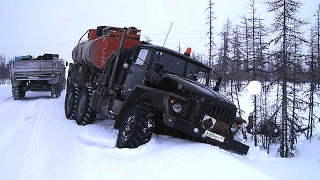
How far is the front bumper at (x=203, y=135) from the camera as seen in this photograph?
20.0ft

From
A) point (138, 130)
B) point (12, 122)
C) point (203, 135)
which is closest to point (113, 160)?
point (138, 130)

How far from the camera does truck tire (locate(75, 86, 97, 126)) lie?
975cm

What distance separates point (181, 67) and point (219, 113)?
6.39 ft

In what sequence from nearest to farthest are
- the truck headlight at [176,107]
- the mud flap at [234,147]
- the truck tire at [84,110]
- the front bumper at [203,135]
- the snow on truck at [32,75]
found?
the front bumper at [203,135] < the truck headlight at [176,107] < the mud flap at [234,147] < the truck tire at [84,110] < the snow on truck at [32,75]

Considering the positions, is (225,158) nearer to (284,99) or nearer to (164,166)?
(164,166)

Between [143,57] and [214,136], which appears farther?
[143,57]

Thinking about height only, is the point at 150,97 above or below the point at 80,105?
above

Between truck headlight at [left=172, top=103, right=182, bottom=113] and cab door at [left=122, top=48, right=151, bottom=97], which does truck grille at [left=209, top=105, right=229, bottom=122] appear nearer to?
truck headlight at [left=172, top=103, right=182, bottom=113]

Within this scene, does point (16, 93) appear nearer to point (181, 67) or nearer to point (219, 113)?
point (181, 67)

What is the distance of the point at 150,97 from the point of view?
681cm

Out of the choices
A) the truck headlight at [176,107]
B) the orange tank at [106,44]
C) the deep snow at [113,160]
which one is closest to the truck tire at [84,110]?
the orange tank at [106,44]

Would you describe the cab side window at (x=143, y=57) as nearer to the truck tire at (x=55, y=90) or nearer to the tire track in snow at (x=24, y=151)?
the tire track in snow at (x=24, y=151)

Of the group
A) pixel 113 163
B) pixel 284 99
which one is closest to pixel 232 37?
pixel 284 99

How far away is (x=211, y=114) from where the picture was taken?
6.41 meters
